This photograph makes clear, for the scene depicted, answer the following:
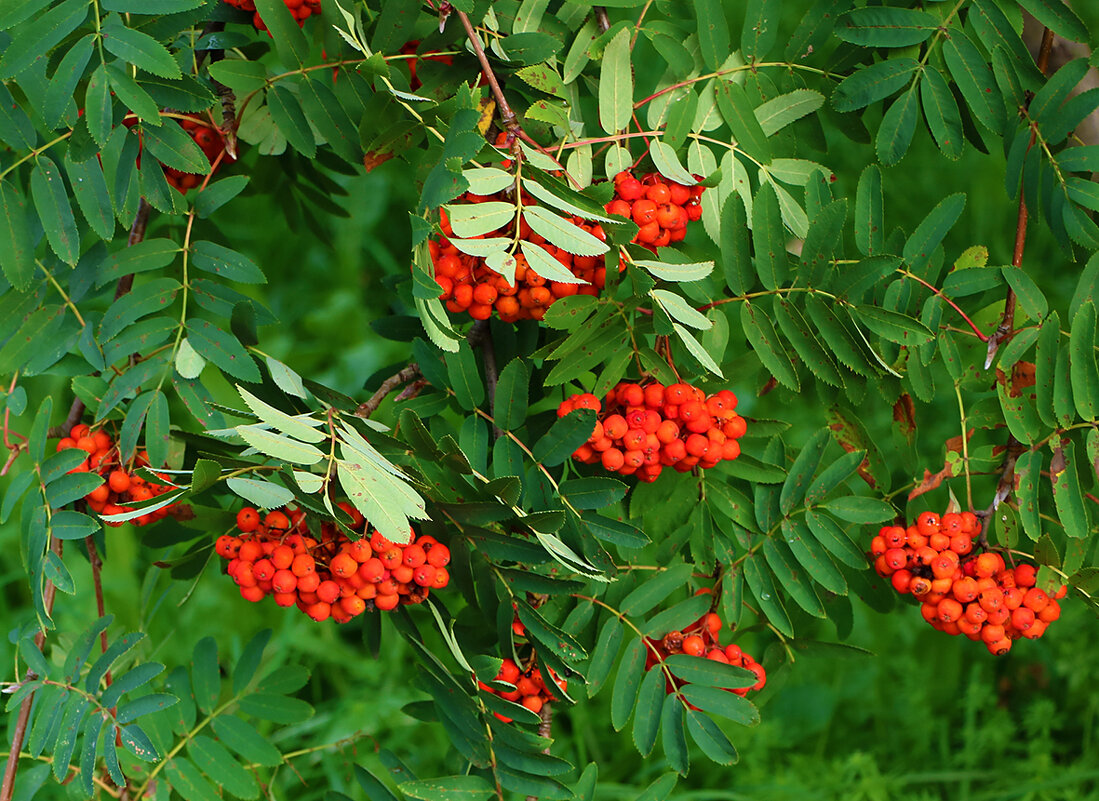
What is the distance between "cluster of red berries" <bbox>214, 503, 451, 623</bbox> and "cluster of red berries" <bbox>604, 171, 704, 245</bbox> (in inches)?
18.7

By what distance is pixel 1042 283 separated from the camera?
349 centimetres

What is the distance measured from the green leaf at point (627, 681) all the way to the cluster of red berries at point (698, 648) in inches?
0.7

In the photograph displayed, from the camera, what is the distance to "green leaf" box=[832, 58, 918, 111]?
1.41m

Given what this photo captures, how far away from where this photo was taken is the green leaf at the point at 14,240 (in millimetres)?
1392

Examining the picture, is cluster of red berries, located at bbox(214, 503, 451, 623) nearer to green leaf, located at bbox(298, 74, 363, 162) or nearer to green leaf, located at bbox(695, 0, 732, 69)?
green leaf, located at bbox(298, 74, 363, 162)

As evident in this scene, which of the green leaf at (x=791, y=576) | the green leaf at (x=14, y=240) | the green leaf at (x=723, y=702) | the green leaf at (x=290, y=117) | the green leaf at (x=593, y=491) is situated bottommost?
the green leaf at (x=723, y=702)

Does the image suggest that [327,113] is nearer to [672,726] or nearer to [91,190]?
[91,190]

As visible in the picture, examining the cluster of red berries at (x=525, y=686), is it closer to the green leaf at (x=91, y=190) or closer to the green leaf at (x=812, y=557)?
the green leaf at (x=812, y=557)

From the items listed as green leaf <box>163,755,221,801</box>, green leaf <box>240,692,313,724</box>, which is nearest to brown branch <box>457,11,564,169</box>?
green leaf <box>240,692,313,724</box>

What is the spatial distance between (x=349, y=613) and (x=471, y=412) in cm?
39

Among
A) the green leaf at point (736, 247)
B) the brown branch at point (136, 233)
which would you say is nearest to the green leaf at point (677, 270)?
the green leaf at point (736, 247)

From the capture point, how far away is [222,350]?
1.40 metres

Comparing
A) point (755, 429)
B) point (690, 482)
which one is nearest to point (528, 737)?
point (690, 482)

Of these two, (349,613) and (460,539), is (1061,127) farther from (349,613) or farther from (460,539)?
(349,613)
